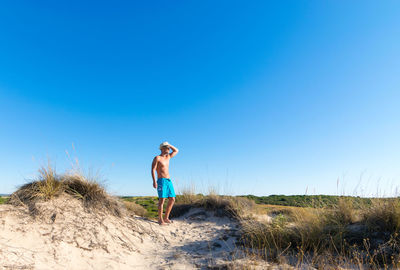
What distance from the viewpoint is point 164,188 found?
265 inches

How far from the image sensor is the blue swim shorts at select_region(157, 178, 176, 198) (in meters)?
6.67

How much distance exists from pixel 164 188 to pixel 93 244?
2.51 meters

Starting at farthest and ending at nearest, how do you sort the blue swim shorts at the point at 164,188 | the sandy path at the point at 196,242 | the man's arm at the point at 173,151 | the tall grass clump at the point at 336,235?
the man's arm at the point at 173,151
the blue swim shorts at the point at 164,188
the sandy path at the point at 196,242
the tall grass clump at the point at 336,235

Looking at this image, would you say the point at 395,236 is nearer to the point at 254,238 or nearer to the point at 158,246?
the point at 254,238

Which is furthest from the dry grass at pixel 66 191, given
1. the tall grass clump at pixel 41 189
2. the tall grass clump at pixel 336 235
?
the tall grass clump at pixel 336 235

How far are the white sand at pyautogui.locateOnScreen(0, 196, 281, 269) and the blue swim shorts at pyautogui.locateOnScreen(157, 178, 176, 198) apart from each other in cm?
103

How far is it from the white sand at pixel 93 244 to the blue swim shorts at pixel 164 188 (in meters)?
1.03

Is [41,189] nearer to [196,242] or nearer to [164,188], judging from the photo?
[164,188]

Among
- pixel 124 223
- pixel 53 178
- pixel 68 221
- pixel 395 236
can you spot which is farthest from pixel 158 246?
pixel 395 236

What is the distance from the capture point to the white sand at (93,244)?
389 cm

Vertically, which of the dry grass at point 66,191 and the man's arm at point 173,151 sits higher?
the man's arm at point 173,151

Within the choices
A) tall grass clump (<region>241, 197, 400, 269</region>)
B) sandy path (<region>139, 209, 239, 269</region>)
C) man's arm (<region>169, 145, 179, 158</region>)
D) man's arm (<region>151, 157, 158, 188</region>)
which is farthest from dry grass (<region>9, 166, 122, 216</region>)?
tall grass clump (<region>241, 197, 400, 269</region>)

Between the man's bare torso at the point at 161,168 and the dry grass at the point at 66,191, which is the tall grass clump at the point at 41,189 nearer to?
the dry grass at the point at 66,191

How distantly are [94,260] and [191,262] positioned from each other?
187 centimetres
